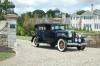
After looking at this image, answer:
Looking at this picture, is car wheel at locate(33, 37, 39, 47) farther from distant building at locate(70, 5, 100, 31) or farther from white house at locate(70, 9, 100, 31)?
distant building at locate(70, 5, 100, 31)

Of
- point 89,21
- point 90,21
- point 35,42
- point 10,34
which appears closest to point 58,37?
point 35,42

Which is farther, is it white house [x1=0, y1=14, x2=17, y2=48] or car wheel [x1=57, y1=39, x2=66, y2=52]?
white house [x1=0, y1=14, x2=17, y2=48]

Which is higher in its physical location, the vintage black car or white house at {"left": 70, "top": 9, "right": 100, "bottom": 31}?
white house at {"left": 70, "top": 9, "right": 100, "bottom": 31}

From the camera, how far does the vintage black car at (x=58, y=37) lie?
20.9m

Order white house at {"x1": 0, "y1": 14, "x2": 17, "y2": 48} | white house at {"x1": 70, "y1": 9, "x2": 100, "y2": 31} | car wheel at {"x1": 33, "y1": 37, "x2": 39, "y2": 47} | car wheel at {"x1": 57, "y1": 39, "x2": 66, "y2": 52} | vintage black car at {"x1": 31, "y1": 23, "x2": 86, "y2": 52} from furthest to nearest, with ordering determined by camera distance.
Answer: white house at {"x1": 70, "y1": 9, "x2": 100, "y2": 31}
car wheel at {"x1": 33, "y1": 37, "x2": 39, "y2": 47}
white house at {"x1": 0, "y1": 14, "x2": 17, "y2": 48}
vintage black car at {"x1": 31, "y1": 23, "x2": 86, "y2": 52}
car wheel at {"x1": 57, "y1": 39, "x2": 66, "y2": 52}

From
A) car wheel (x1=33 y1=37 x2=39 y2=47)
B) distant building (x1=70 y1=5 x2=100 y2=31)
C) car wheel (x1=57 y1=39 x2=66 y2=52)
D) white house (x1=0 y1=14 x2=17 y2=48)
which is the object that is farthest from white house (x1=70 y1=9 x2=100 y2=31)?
car wheel (x1=57 y1=39 x2=66 y2=52)

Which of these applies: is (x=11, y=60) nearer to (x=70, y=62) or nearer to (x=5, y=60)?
(x=5, y=60)

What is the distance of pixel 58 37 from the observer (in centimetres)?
2148

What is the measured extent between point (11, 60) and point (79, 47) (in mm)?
7248

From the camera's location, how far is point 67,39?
20922mm

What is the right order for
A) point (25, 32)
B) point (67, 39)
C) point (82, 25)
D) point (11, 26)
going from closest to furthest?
point (67, 39)
point (11, 26)
point (25, 32)
point (82, 25)

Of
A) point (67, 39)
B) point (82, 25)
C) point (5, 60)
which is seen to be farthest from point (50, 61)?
point (82, 25)

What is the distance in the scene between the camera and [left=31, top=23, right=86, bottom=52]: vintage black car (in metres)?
20.9

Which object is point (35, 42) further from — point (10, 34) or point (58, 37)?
point (58, 37)
